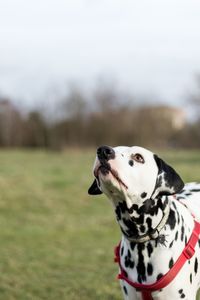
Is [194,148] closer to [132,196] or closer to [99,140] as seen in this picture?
[99,140]

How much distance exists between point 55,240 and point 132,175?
787 cm

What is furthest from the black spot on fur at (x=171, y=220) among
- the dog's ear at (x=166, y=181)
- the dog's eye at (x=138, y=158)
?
the dog's eye at (x=138, y=158)

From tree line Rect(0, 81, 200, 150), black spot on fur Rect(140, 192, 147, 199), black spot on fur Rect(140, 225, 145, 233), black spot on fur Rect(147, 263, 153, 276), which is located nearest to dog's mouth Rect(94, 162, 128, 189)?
black spot on fur Rect(140, 192, 147, 199)

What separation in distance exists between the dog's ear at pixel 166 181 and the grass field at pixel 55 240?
3.13 meters

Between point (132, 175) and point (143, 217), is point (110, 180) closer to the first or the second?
point (132, 175)

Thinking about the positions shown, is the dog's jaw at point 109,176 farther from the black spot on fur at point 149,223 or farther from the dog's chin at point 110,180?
the black spot on fur at point 149,223

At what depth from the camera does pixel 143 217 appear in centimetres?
412

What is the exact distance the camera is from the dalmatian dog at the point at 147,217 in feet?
12.7

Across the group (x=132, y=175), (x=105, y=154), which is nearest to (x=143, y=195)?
(x=132, y=175)

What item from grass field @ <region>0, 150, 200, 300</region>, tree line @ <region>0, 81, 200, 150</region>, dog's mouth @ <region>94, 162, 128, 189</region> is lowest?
tree line @ <region>0, 81, 200, 150</region>

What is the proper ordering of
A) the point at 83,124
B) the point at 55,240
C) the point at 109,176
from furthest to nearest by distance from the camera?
1. the point at 83,124
2. the point at 55,240
3. the point at 109,176

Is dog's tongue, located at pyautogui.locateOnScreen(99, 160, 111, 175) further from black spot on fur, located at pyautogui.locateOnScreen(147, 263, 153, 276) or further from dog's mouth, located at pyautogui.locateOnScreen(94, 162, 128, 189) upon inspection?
black spot on fur, located at pyautogui.locateOnScreen(147, 263, 153, 276)

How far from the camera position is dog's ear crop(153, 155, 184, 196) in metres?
4.06

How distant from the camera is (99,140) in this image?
50.5 meters
